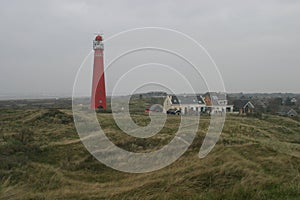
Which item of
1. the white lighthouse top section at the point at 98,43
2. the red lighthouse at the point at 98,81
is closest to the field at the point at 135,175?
the red lighthouse at the point at 98,81

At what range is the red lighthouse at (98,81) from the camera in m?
29.5

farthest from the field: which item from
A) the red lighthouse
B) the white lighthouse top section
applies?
the white lighthouse top section

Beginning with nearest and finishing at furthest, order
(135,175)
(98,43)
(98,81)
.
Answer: (135,175) < (98,81) < (98,43)

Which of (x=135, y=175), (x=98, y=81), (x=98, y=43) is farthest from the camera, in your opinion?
(x=98, y=43)

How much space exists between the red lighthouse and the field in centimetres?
1004

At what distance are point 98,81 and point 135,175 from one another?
21.5 meters

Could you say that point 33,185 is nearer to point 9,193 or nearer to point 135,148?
point 9,193

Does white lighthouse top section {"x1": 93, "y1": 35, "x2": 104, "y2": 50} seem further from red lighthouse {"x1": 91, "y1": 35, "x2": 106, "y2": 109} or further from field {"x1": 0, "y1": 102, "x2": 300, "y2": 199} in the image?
field {"x1": 0, "y1": 102, "x2": 300, "y2": 199}

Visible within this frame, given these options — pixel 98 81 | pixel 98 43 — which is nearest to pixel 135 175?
pixel 98 81

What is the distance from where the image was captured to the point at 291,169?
27.6 feet

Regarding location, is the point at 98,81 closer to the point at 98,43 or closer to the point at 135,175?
the point at 98,43

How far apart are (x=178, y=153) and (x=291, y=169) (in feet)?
14.8

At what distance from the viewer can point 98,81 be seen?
98.1 feet

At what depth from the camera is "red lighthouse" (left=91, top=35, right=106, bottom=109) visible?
29516 mm
